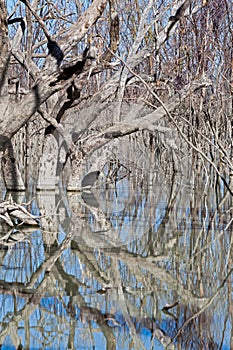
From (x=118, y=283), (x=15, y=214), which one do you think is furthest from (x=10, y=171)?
(x=118, y=283)

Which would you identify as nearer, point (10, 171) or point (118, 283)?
point (118, 283)

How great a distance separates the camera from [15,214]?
6070 millimetres

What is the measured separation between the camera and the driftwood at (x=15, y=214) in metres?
5.72

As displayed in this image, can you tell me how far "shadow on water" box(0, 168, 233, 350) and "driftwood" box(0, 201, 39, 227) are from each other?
126 millimetres

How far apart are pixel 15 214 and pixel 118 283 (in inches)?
95.6

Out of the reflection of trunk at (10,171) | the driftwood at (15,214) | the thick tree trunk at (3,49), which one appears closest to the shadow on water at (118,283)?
the driftwood at (15,214)

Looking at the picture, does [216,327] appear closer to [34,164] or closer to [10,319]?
[10,319]

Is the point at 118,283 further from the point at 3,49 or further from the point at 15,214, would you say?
the point at 3,49

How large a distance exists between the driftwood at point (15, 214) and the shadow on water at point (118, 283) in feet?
0.41

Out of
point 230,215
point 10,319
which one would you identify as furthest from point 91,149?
point 10,319

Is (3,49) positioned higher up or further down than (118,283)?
higher up

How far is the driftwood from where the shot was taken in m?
5.72

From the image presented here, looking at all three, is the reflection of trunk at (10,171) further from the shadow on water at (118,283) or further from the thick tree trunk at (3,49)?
the thick tree trunk at (3,49)

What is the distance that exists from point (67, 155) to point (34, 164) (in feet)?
34.5
